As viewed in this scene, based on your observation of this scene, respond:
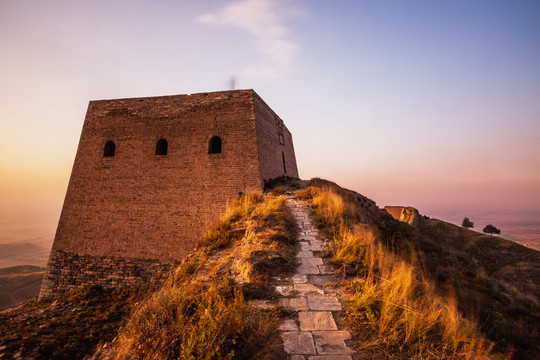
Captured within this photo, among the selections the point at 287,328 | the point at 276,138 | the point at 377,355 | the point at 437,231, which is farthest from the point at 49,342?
the point at 437,231

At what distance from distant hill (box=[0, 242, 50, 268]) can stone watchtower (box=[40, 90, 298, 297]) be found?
89.6 m

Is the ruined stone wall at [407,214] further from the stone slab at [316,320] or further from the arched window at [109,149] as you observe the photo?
the arched window at [109,149]

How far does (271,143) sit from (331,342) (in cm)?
1016

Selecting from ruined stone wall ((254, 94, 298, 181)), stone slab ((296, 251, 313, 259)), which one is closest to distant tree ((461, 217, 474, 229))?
ruined stone wall ((254, 94, 298, 181))

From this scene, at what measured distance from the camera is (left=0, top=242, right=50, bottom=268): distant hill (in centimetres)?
7655

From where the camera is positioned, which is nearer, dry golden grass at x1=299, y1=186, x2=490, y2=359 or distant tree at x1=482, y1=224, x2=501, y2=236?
dry golden grass at x1=299, y1=186, x2=490, y2=359

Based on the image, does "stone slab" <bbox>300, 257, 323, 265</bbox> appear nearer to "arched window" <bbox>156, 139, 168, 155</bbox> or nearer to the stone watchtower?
the stone watchtower

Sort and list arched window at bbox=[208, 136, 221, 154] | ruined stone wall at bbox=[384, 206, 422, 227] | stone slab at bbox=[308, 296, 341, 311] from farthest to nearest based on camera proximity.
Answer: ruined stone wall at bbox=[384, 206, 422, 227] → arched window at bbox=[208, 136, 221, 154] → stone slab at bbox=[308, 296, 341, 311]

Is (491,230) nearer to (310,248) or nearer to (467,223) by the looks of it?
(467,223)

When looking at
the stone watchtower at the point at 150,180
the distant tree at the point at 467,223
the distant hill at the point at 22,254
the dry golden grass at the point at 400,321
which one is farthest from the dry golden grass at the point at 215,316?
the distant hill at the point at 22,254

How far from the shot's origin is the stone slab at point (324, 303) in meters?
2.90

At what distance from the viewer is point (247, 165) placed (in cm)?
984

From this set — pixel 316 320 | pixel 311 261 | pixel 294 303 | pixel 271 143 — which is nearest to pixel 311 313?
pixel 316 320

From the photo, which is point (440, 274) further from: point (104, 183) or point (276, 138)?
→ point (104, 183)
